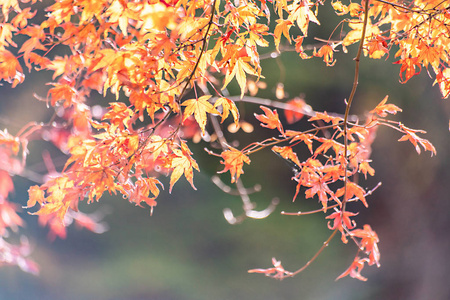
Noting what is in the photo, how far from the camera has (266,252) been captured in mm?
3340

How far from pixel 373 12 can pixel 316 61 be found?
216 centimetres

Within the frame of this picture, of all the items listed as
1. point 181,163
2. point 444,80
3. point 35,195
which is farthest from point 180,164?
point 444,80

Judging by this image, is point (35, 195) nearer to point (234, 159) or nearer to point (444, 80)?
point (234, 159)

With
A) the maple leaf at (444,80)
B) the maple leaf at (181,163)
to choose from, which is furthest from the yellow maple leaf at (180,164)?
the maple leaf at (444,80)

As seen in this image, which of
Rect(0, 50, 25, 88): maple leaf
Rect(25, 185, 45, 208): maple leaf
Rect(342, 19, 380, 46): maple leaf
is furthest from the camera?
Rect(342, 19, 380, 46): maple leaf

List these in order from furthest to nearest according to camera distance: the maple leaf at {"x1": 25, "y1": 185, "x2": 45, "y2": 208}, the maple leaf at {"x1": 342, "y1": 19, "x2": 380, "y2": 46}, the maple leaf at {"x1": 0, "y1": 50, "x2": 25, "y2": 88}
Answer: the maple leaf at {"x1": 342, "y1": 19, "x2": 380, "y2": 46} → the maple leaf at {"x1": 25, "y1": 185, "x2": 45, "y2": 208} → the maple leaf at {"x1": 0, "y1": 50, "x2": 25, "y2": 88}

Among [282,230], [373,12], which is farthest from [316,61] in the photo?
[373,12]

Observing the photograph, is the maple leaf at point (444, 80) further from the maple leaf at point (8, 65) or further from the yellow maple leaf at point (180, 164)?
the maple leaf at point (8, 65)

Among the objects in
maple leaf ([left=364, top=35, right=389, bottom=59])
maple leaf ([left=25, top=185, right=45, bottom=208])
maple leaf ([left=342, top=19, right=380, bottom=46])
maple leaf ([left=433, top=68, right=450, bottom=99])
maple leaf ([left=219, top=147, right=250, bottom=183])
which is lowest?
maple leaf ([left=25, top=185, right=45, bottom=208])

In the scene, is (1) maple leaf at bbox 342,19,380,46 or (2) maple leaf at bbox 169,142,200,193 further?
(1) maple leaf at bbox 342,19,380,46

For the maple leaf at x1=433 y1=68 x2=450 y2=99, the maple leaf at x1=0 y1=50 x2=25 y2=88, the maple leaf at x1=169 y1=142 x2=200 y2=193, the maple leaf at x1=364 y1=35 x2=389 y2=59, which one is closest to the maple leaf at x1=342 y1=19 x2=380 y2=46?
the maple leaf at x1=364 y1=35 x2=389 y2=59

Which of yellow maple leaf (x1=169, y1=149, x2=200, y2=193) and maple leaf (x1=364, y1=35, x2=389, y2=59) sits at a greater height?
maple leaf (x1=364, y1=35, x2=389, y2=59)

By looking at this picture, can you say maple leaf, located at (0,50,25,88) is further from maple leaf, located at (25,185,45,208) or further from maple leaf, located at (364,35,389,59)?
maple leaf, located at (364,35,389,59)

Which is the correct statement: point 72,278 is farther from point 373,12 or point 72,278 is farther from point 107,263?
point 373,12
